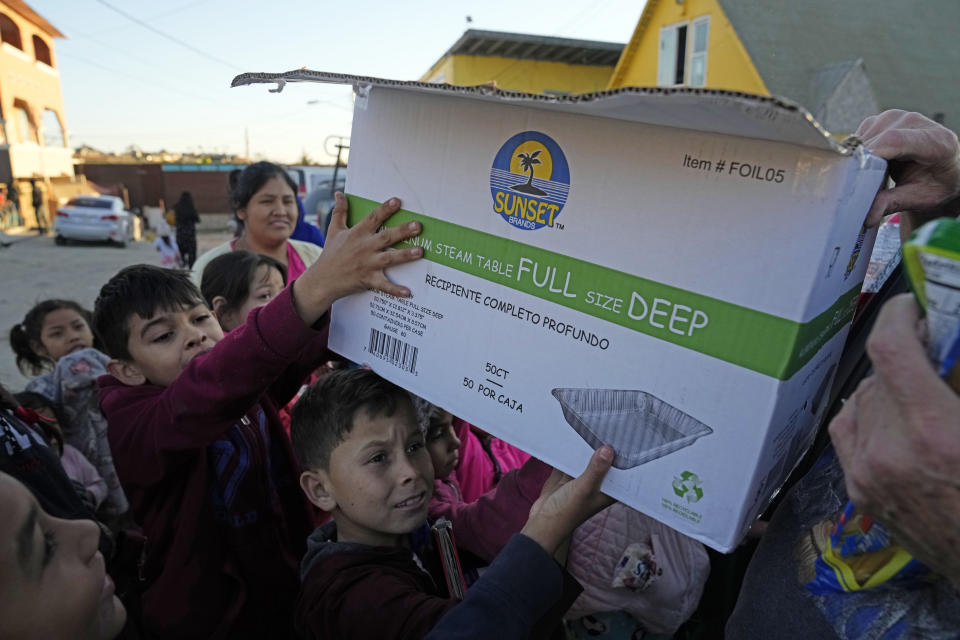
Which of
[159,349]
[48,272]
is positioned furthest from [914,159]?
[48,272]

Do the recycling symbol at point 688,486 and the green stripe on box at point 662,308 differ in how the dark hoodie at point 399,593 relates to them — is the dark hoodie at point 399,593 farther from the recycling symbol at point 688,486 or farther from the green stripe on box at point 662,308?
the green stripe on box at point 662,308

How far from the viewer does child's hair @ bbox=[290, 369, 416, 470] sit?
1369mm

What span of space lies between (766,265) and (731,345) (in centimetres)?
12

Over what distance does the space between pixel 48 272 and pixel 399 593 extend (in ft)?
44.0

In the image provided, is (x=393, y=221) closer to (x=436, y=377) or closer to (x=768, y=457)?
(x=436, y=377)

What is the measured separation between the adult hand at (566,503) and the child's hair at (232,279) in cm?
159

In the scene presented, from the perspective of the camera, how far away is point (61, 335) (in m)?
3.37

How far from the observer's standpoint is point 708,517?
844mm

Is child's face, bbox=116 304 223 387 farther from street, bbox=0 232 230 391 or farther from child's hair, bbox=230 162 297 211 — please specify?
street, bbox=0 232 230 391

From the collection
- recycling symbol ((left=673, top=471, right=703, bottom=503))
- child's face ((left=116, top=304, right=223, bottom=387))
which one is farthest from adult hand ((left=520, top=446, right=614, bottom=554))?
child's face ((left=116, top=304, right=223, bottom=387))

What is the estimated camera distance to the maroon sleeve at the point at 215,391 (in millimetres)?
1149

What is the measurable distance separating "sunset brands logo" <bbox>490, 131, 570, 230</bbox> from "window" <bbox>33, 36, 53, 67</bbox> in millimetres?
32100

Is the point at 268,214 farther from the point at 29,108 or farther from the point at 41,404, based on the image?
the point at 29,108

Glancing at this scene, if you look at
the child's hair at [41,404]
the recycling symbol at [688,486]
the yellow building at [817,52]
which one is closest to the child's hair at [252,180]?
the child's hair at [41,404]
